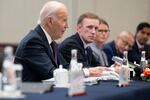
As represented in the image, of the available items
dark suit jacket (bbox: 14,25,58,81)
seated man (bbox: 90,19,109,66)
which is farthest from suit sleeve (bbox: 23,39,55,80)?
seated man (bbox: 90,19,109,66)

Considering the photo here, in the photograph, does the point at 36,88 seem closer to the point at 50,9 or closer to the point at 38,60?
the point at 38,60

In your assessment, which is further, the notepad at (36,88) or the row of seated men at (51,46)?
the row of seated men at (51,46)

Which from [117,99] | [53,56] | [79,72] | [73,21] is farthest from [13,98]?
[73,21]

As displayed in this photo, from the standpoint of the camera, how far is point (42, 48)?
2684 millimetres

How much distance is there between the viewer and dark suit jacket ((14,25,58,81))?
8.59 feet

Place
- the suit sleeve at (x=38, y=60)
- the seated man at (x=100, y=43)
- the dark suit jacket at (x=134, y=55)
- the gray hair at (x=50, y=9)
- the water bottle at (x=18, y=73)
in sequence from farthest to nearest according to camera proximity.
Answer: the dark suit jacket at (x=134, y=55) < the seated man at (x=100, y=43) < the gray hair at (x=50, y=9) < the suit sleeve at (x=38, y=60) < the water bottle at (x=18, y=73)

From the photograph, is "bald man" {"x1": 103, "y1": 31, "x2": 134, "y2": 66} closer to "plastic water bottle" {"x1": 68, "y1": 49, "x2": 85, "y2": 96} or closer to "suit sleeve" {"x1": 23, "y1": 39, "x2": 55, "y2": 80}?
"suit sleeve" {"x1": 23, "y1": 39, "x2": 55, "y2": 80}

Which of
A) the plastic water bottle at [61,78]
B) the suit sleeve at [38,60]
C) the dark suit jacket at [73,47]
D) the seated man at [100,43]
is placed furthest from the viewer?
the seated man at [100,43]

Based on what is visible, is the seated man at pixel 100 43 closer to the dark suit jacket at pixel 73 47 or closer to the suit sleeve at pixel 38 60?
the dark suit jacket at pixel 73 47

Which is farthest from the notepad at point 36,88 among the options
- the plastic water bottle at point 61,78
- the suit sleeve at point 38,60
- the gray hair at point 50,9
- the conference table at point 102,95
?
the gray hair at point 50,9

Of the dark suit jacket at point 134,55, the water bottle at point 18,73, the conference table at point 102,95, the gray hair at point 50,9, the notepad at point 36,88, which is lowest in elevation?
the dark suit jacket at point 134,55

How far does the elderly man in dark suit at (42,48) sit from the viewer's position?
2.62 m

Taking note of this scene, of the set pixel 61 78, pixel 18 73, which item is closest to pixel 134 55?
pixel 61 78

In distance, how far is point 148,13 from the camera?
23.2 feet
